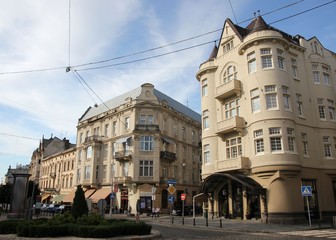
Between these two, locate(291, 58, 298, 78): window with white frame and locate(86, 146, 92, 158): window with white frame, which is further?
locate(86, 146, 92, 158): window with white frame

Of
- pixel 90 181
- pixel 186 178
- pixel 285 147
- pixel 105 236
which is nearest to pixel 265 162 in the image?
pixel 285 147

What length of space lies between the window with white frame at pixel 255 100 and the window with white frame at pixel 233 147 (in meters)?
3.44

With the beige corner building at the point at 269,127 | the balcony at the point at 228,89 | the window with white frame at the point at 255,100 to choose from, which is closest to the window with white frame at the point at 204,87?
the beige corner building at the point at 269,127

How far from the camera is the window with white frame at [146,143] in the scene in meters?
47.2

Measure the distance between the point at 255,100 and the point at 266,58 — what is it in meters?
4.04

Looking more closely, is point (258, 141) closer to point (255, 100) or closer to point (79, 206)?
point (255, 100)

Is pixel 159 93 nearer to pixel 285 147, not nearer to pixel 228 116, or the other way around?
pixel 228 116

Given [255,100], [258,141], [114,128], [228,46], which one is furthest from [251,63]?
[114,128]

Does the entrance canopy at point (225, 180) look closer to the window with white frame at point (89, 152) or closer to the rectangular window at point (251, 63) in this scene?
the rectangular window at point (251, 63)

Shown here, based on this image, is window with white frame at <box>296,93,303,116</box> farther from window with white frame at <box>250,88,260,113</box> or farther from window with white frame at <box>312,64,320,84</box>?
window with white frame at <box>250,88,260,113</box>

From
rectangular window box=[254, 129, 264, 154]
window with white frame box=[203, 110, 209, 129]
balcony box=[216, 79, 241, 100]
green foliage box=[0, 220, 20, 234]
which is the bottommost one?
green foliage box=[0, 220, 20, 234]

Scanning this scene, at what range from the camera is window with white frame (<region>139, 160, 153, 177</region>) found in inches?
1818

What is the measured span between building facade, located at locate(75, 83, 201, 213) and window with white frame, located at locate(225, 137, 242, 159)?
1394 cm

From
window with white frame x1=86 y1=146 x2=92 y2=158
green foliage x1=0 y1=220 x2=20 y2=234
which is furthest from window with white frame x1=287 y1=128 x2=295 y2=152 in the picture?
window with white frame x1=86 y1=146 x2=92 y2=158
